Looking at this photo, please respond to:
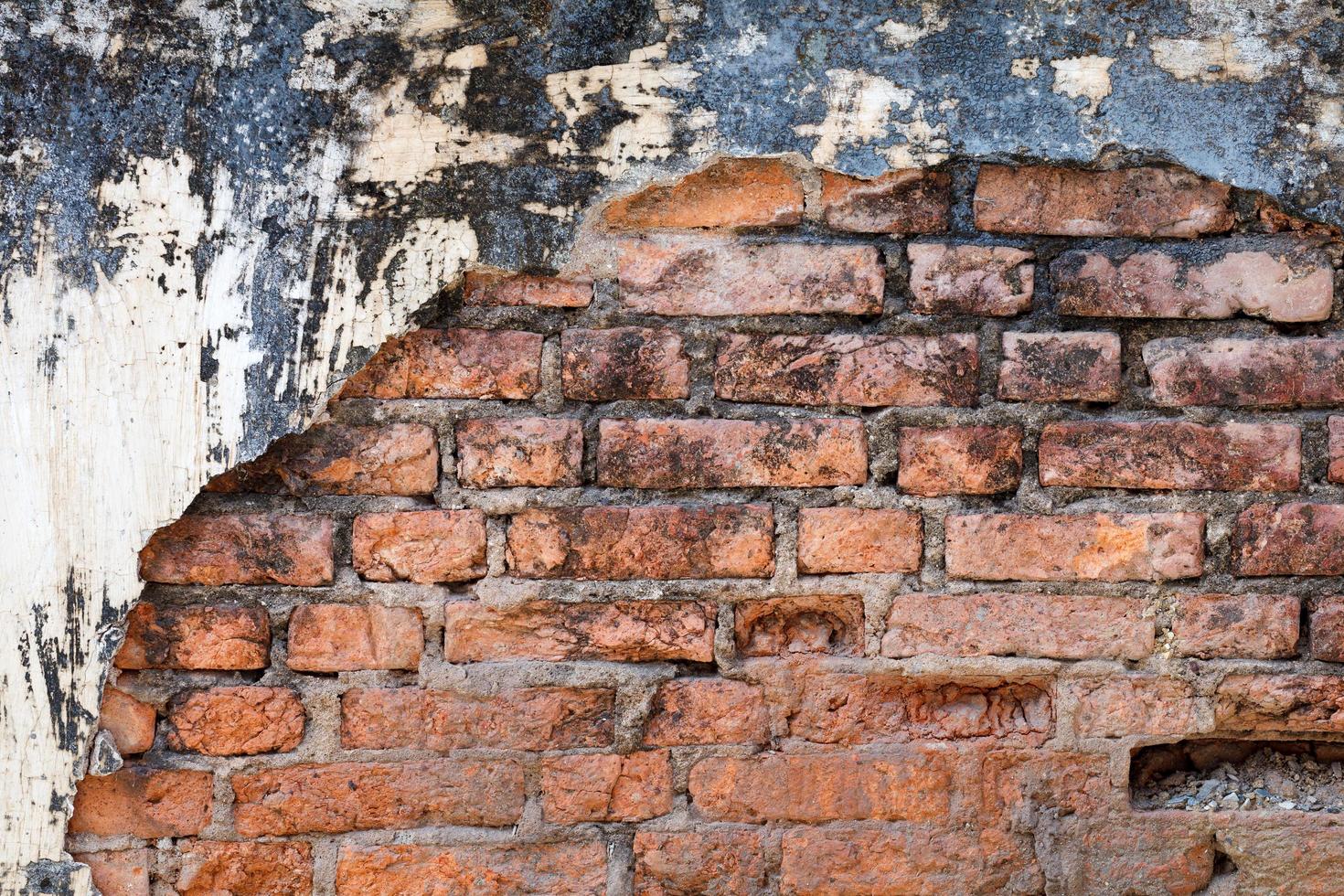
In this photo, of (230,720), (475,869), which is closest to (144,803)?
(230,720)

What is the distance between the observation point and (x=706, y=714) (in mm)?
1231

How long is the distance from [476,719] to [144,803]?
399 millimetres

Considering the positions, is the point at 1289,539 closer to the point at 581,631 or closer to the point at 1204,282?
the point at 1204,282

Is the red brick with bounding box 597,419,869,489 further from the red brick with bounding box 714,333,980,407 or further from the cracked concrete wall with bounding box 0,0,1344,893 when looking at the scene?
the cracked concrete wall with bounding box 0,0,1344,893

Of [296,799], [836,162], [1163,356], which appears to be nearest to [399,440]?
[296,799]

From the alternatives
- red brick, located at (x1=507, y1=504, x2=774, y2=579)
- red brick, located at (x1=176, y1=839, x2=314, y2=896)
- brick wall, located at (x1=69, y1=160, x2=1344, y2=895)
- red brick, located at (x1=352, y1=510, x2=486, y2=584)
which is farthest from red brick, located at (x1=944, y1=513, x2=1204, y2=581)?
red brick, located at (x1=176, y1=839, x2=314, y2=896)

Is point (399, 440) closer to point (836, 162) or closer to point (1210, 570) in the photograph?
point (836, 162)

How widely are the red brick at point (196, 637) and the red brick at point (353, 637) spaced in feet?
0.15

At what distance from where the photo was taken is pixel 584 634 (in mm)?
1217

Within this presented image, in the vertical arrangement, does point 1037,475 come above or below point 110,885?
above

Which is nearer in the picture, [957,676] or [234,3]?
[234,3]

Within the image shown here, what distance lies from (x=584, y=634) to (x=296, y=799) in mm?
394

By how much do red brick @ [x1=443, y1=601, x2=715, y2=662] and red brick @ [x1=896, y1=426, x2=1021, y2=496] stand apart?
0.30 meters

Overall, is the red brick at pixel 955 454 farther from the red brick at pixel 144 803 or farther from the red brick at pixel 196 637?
the red brick at pixel 144 803
